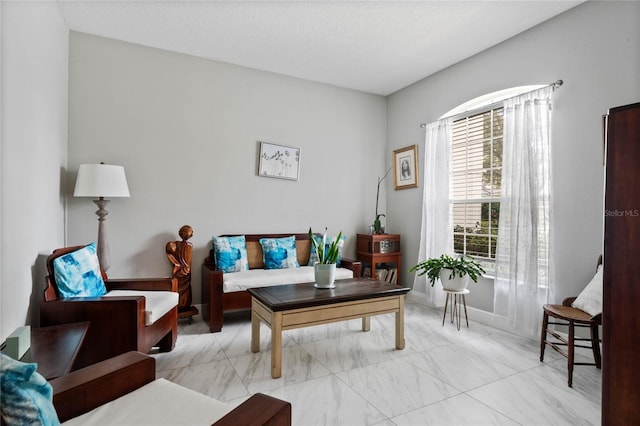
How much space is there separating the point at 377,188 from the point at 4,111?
4060mm

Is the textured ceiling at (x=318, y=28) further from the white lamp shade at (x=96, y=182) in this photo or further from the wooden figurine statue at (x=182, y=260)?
the wooden figurine statue at (x=182, y=260)

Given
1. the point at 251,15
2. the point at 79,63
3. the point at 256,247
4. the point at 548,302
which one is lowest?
the point at 548,302

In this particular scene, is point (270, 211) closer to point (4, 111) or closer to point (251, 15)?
point (251, 15)

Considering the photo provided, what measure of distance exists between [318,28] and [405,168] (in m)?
2.19

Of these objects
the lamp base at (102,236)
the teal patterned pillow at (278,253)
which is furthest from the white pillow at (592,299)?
the lamp base at (102,236)

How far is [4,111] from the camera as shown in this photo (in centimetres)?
173

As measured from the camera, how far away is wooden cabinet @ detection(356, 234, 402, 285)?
14.2 ft

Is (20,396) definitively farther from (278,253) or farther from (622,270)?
(278,253)

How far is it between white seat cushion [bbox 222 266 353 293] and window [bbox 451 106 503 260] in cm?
143

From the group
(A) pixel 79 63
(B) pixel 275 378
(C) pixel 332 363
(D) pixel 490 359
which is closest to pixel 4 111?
→ (A) pixel 79 63

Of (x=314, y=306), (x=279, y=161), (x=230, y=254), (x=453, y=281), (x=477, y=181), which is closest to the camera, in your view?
(x=314, y=306)

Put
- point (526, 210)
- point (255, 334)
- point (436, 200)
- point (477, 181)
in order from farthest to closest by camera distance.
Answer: point (436, 200) → point (477, 181) → point (526, 210) → point (255, 334)

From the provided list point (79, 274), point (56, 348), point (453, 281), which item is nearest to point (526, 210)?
point (453, 281)

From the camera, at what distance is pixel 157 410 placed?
3.80ft
